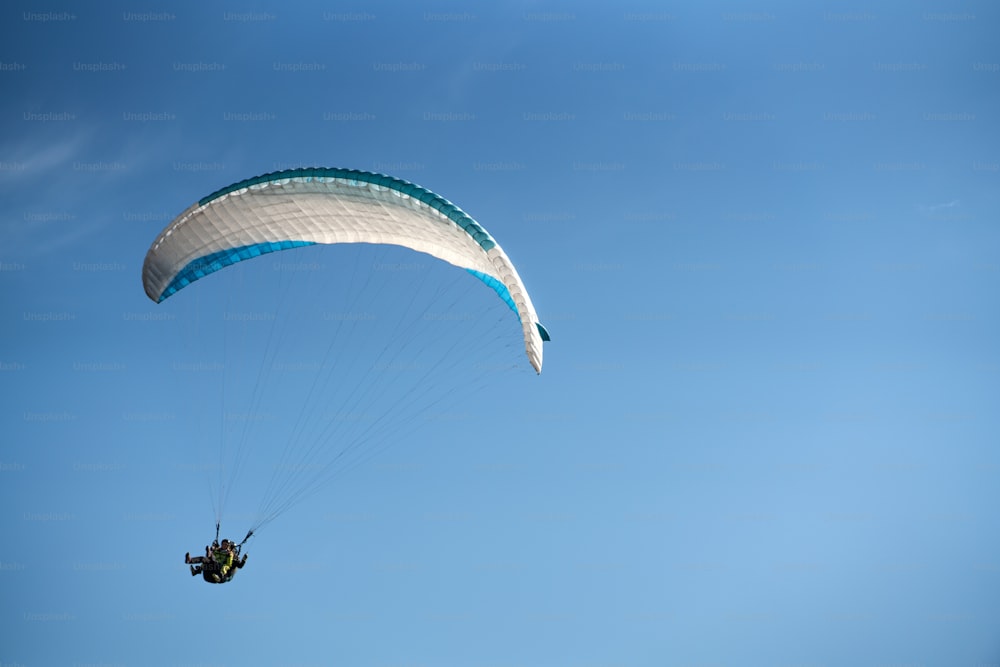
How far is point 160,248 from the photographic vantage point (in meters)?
20.8

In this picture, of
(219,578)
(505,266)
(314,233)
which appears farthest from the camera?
(314,233)

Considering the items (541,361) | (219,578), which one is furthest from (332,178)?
(219,578)

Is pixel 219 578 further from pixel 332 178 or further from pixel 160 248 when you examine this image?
pixel 332 178

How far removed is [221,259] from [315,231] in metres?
2.75

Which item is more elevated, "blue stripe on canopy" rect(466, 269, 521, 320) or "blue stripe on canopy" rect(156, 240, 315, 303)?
"blue stripe on canopy" rect(156, 240, 315, 303)

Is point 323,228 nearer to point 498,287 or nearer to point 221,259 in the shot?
point 221,259

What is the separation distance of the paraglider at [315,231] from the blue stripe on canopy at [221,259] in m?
0.02

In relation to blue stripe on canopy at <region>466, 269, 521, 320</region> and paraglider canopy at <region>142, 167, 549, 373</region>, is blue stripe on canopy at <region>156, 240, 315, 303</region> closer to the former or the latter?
paraglider canopy at <region>142, 167, 549, 373</region>

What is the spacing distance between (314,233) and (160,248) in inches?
154

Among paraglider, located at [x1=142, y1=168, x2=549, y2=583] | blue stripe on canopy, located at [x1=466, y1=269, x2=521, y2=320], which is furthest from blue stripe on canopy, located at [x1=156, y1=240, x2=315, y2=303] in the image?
blue stripe on canopy, located at [x1=466, y1=269, x2=521, y2=320]

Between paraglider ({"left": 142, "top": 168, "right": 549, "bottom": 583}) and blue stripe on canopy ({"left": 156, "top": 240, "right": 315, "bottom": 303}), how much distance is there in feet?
0.08

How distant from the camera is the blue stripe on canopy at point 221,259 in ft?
68.5

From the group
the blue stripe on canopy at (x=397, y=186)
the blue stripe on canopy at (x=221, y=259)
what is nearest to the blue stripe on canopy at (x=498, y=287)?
the blue stripe on canopy at (x=397, y=186)

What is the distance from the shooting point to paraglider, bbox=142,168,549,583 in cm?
1789
